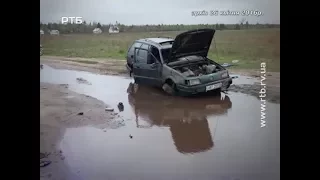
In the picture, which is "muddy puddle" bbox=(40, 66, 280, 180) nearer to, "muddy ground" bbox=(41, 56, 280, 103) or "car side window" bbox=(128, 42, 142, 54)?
"muddy ground" bbox=(41, 56, 280, 103)

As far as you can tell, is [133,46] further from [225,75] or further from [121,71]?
[225,75]

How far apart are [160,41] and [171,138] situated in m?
0.57

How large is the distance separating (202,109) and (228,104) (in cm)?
16

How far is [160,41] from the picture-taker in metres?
2.54

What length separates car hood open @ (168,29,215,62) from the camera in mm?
2520

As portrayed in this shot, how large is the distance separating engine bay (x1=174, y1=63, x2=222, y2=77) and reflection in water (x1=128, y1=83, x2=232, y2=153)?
148 mm

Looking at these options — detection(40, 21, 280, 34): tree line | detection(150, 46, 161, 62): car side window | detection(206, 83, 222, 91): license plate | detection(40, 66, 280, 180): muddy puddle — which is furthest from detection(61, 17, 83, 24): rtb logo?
detection(206, 83, 222, 91): license plate

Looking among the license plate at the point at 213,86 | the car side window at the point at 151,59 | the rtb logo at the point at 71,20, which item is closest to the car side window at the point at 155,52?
the car side window at the point at 151,59

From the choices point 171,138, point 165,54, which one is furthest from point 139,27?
point 171,138

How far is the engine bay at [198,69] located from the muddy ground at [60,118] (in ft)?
1.54
